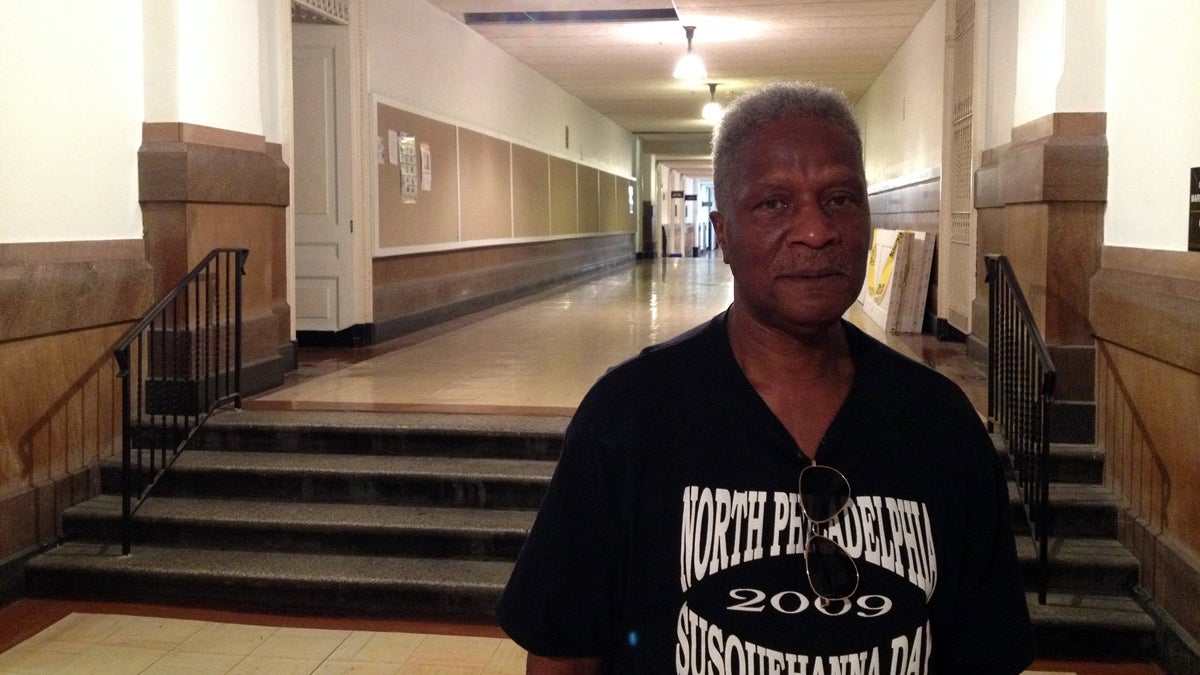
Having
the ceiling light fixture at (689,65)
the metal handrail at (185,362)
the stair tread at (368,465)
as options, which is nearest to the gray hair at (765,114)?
the stair tread at (368,465)

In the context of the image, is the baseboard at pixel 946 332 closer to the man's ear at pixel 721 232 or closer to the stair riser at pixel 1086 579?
the stair riser at pixel 1086 579

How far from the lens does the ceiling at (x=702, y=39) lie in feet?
32.1

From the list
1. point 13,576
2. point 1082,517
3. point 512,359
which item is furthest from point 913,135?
point 13,576

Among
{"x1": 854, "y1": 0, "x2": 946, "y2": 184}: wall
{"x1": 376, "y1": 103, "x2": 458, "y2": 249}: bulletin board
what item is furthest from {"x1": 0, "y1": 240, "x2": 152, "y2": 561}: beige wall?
{"x1": 854, "y1": 0, "x2": 946, "y2": 184}: wall

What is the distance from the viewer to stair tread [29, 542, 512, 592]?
4.21 meters

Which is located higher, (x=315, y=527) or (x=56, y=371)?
(x=56, y=371)

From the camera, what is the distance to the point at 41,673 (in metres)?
3.64

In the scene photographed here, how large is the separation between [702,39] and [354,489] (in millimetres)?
7782

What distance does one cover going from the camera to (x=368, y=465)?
4863 millimetres

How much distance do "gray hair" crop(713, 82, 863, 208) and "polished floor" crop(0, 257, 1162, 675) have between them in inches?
103

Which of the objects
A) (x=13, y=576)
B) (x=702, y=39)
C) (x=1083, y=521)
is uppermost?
(x=702, y=39)

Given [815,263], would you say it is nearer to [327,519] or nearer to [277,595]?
[277,595]

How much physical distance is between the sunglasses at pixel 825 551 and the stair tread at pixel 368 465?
3397 mm

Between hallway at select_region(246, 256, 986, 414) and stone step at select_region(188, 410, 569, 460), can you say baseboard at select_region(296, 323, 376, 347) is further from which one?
stone step at select_region(188, 410, 569, 460)
